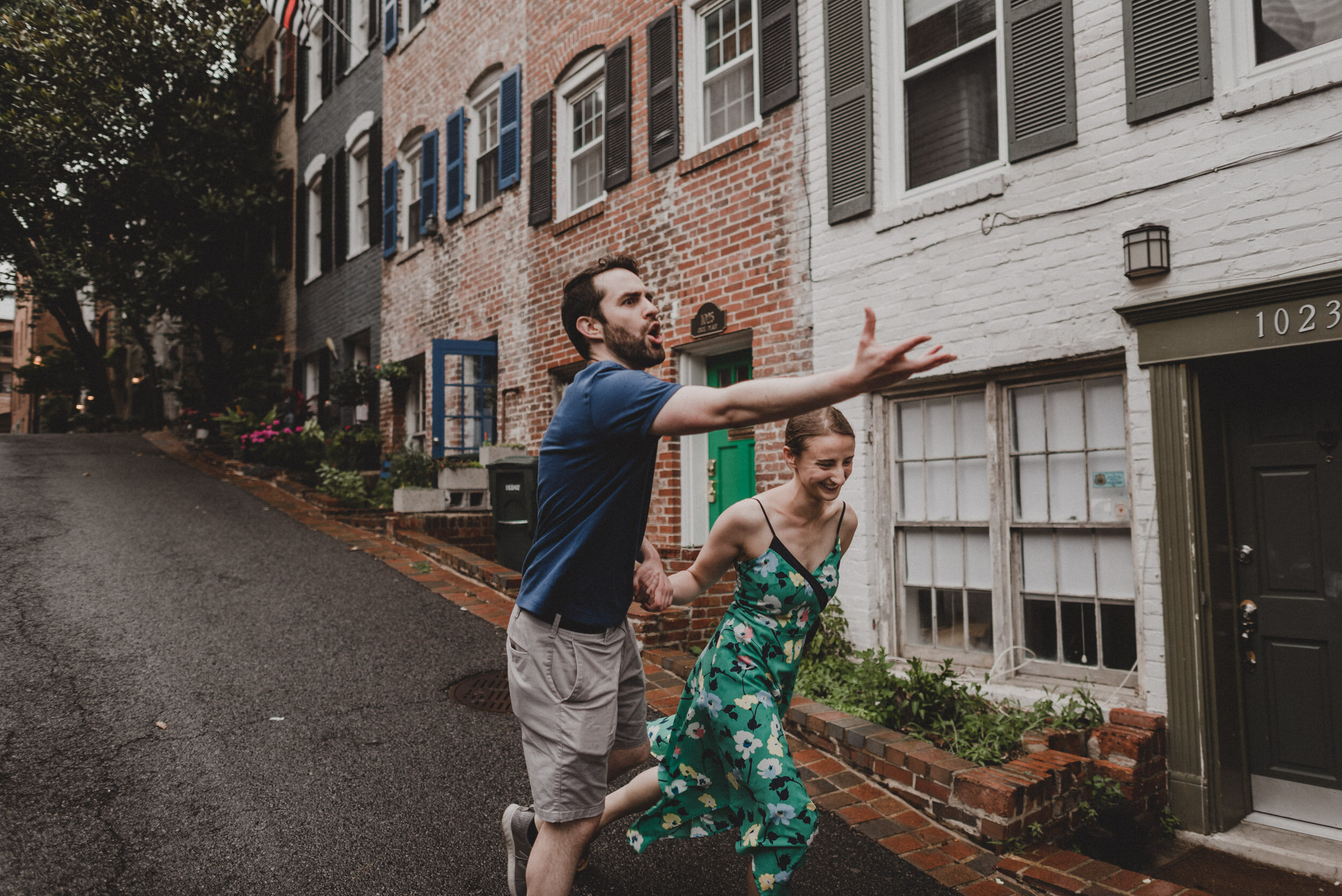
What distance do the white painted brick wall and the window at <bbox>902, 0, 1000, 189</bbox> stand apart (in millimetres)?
151

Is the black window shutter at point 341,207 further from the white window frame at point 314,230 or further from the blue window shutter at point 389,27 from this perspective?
the blue window shutter at point 389,27

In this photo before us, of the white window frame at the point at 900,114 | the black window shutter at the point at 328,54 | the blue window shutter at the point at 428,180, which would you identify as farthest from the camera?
the black window shutter at the point at 328,54

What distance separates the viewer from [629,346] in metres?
2.34

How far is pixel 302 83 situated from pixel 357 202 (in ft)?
13.3

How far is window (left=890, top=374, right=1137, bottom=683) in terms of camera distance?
481cm

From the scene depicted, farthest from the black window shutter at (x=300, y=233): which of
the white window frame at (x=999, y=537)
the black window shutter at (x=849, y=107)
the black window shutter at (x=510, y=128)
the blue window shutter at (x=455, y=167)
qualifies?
the white window frame at (x=999, y=537)

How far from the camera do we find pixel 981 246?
17.2 feet

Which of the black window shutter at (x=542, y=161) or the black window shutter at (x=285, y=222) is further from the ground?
the black window shutter at (x=285, y=222)

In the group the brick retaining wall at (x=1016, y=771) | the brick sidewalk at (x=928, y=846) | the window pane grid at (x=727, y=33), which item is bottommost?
the brick sidewalk at (x=928, y=846)

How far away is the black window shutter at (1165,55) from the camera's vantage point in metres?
4.30

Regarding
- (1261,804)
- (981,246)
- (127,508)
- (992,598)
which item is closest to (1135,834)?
(1261,804)

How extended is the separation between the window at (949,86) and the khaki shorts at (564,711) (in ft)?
15.0

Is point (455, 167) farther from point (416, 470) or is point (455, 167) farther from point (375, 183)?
point (416, 470)

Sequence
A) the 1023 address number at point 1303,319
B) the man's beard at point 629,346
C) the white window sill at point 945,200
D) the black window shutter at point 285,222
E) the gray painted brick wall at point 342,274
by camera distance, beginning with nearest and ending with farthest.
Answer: the man's beard at point 629,346 → the 1023 address number at point 1303,319 → the white window sill at point 945,200 → the gray painted brick wall at point 342,274 → the black window shutter at point 285,222
